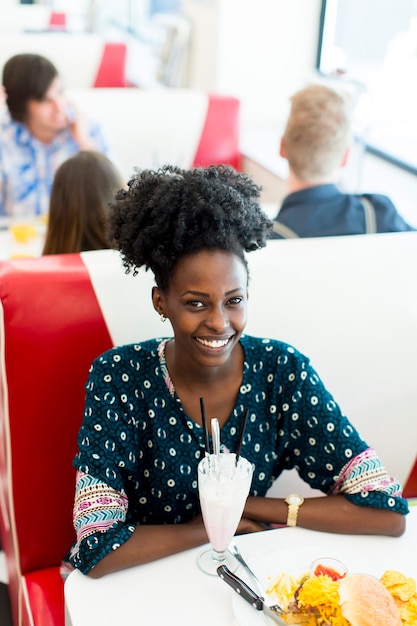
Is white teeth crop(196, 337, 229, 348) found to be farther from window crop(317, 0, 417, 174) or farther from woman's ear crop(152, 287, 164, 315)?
window crop(317, 0, 417, 174)

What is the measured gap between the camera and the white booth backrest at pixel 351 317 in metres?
1.61

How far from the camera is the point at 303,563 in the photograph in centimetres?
112

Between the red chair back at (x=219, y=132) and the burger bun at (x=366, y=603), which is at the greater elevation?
the red chair back at (x=219, y=132)

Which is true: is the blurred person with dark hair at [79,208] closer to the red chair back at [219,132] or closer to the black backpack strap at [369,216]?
the black backpack strap at [369,216]

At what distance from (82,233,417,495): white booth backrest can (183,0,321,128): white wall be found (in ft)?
7.83

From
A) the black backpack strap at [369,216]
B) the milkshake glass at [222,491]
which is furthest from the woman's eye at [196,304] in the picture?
the black backpack strap at [369,216]

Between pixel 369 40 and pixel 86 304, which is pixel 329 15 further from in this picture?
pixel 86 304

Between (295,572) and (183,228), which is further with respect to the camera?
(183,228)

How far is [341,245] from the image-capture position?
169cm

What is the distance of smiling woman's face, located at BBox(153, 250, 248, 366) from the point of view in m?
1.25

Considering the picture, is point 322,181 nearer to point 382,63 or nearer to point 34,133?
point 34,133

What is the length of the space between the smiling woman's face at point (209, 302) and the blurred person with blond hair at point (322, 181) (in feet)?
2.69

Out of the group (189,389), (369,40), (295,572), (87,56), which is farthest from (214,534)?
(87,56)

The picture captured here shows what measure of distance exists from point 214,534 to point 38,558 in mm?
612
